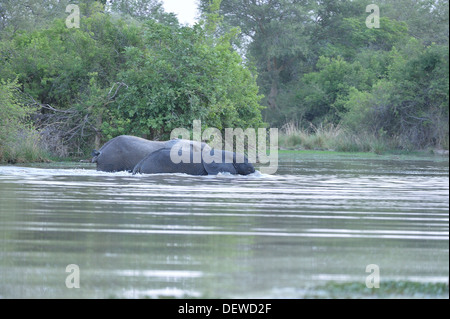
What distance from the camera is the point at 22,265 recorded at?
5.39 m

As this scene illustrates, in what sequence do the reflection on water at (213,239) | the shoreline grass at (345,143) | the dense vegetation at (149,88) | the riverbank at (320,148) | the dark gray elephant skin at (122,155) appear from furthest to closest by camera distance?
1. the shoreline grass at (345,143)
2. the dense vegetation at (149,88)
3. the riverbank at (320,148)
4. the dark gray elephant skin at (122,155)
5. the reflection on water at (213,239)

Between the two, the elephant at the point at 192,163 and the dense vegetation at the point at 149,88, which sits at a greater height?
the dense vegetation at the point at 149,88

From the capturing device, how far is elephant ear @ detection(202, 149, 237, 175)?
53.1 feet

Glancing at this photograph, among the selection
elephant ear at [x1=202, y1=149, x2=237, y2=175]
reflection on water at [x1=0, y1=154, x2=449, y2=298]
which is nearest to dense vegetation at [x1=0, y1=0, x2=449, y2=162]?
elephant ear at [x1=202, y1=149, x2=237, y2=175]

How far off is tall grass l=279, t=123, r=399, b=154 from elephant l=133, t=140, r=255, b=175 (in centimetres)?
1490

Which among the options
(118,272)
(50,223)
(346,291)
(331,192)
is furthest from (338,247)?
(331,192)

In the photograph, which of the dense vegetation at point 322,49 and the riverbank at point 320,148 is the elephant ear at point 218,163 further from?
the dense vegetation at point 322,49

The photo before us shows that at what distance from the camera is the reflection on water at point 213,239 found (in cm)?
495

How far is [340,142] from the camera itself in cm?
3180

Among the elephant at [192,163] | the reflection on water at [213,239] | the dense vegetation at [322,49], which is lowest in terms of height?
the reflection on water at [213,239]

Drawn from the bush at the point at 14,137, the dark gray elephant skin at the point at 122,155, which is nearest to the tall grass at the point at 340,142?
the dark gray elephant skin at the point at 122,155

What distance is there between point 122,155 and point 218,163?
8.60ft

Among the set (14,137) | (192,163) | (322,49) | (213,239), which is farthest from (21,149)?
(322,49)
